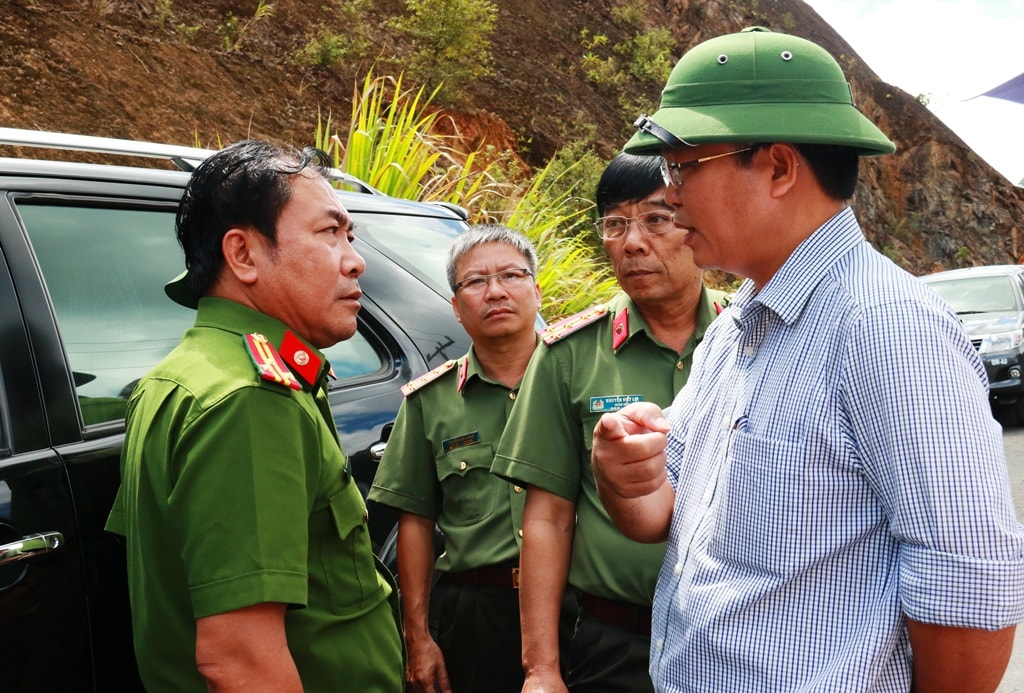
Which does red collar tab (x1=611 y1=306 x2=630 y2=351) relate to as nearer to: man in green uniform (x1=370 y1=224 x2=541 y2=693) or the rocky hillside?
man in green uniform (x1=370 y1=224 x2=541 y2=693)

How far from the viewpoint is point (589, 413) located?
2.41m

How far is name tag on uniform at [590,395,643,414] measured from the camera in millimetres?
2396

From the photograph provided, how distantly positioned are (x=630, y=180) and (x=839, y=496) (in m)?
1.36

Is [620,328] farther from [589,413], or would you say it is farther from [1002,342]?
[1002,342]

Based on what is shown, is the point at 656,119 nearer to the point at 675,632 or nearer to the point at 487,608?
the point at 675,632

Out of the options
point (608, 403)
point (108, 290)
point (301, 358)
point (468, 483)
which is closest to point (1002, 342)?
point (468, 483)

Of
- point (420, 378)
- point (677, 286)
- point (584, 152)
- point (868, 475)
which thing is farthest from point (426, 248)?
point (584, 152)

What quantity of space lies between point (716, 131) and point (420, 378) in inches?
57.2

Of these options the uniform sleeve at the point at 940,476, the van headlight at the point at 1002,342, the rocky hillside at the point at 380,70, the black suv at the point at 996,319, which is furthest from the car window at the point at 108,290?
the van headlight at the point at 1002,342

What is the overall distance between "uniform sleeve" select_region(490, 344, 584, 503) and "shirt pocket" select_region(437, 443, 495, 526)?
33 cm

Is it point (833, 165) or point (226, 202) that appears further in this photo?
point (226, 202)

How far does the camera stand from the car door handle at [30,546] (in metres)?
1.80

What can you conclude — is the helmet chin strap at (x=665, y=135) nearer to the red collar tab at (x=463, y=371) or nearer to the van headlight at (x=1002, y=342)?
the red collar tab at (x=463, y=371)

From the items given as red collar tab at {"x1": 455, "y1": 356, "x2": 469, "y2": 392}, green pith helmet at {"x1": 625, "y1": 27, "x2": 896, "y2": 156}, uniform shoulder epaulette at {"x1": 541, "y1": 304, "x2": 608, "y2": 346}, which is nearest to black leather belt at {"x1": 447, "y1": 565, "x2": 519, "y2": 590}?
red collar tab at {"x1": 455, "y1": 356, "x2": 469, "y2": 392}
